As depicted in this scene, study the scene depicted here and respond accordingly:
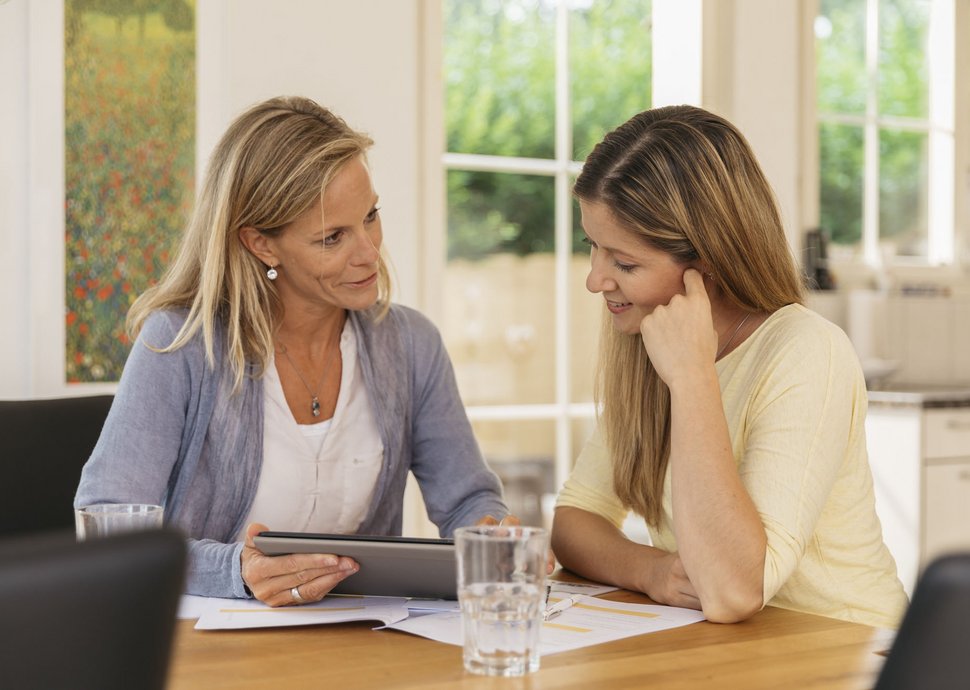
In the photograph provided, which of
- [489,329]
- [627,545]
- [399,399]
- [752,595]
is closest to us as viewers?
[752,595]

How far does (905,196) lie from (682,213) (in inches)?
139

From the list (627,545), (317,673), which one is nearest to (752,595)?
(627,545)

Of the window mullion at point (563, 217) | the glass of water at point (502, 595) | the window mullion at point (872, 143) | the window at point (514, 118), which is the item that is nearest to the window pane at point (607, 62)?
the window at point (514, 118)

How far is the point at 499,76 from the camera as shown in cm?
999

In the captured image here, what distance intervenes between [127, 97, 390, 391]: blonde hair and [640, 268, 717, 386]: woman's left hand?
0.63 meters

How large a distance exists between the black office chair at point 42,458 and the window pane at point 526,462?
4105mm

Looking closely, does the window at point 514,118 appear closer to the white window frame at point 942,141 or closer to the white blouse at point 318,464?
the white window frame at point 942,141

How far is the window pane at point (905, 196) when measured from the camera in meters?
4.76

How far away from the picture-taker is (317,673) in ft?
3.60

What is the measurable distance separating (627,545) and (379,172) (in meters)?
1.67

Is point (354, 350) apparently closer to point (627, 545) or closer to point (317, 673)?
point (627, 545)

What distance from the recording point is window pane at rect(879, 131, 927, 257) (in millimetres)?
4762

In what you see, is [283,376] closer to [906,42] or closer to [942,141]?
[942,141]

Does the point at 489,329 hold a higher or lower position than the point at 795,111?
lower
